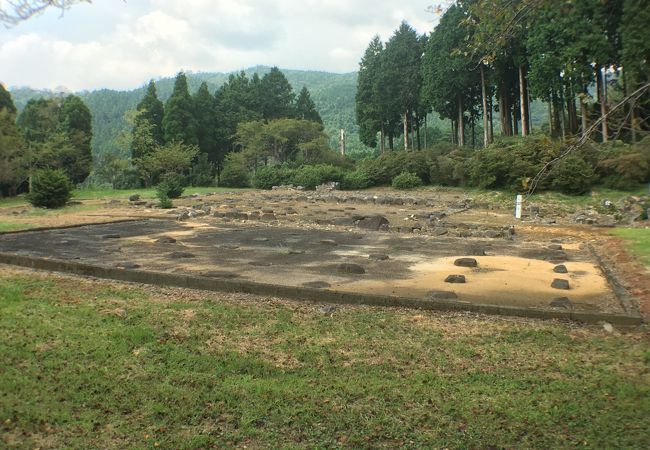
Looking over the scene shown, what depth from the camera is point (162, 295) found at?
667cm

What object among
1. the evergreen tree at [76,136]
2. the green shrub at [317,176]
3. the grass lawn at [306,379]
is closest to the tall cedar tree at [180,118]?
the evergreen tree at [76,136]

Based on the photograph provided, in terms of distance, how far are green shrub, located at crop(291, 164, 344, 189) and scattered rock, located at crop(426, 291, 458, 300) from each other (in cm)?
2723

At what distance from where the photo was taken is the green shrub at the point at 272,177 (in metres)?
35.7

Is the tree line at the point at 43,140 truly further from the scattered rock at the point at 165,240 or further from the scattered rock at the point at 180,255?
the scattered rock at the point at 180,255

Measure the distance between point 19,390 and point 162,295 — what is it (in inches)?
109

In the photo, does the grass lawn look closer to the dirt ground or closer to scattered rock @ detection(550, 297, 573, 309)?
scattered rock @ detection(550, 297, 573, 309)

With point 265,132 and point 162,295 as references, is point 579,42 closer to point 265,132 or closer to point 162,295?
point 162,295

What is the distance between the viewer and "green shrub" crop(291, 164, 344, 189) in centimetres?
3356

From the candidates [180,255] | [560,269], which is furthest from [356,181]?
[560,269]

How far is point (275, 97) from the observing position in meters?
51.0

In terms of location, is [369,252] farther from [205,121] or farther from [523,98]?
[205,121]

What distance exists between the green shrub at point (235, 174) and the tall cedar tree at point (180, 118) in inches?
141

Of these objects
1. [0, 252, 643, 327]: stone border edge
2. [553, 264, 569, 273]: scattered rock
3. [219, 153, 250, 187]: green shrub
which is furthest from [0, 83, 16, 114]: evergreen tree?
[553, 264, 569, 273]: scattered rock

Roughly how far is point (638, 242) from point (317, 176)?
23923 millimetres
